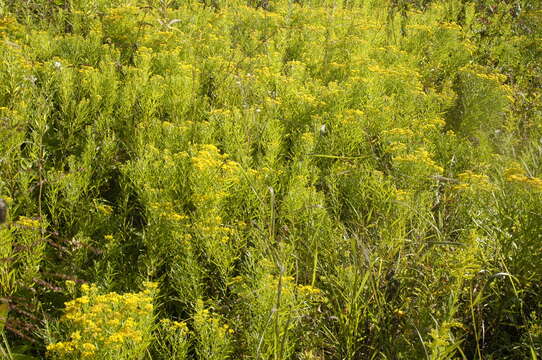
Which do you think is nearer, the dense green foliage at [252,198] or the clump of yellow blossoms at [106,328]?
the clump of yellow blossoms at [106,328]

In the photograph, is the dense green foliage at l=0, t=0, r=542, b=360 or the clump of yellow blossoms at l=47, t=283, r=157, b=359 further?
the dense green foliage at l=0, t=0, r=542, b=360

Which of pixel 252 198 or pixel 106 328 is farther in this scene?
pixel 252 198

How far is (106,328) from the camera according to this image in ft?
7.06

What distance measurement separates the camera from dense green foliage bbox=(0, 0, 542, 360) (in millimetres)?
2400

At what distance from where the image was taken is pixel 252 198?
330cm

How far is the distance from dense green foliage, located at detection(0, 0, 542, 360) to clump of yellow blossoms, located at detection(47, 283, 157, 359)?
11mm

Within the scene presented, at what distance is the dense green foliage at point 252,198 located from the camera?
2.40 meters

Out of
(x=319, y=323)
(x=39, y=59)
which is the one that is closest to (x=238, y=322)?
(x=319, y=323)

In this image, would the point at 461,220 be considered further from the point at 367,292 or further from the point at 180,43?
the point at 180,43

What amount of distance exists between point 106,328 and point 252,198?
1340 millimetres

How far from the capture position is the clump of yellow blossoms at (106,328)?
6.73ft

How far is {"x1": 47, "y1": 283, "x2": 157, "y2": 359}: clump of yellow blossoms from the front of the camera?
6.73 feet

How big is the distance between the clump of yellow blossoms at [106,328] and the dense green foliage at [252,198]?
11mm

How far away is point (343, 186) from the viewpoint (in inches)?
142
